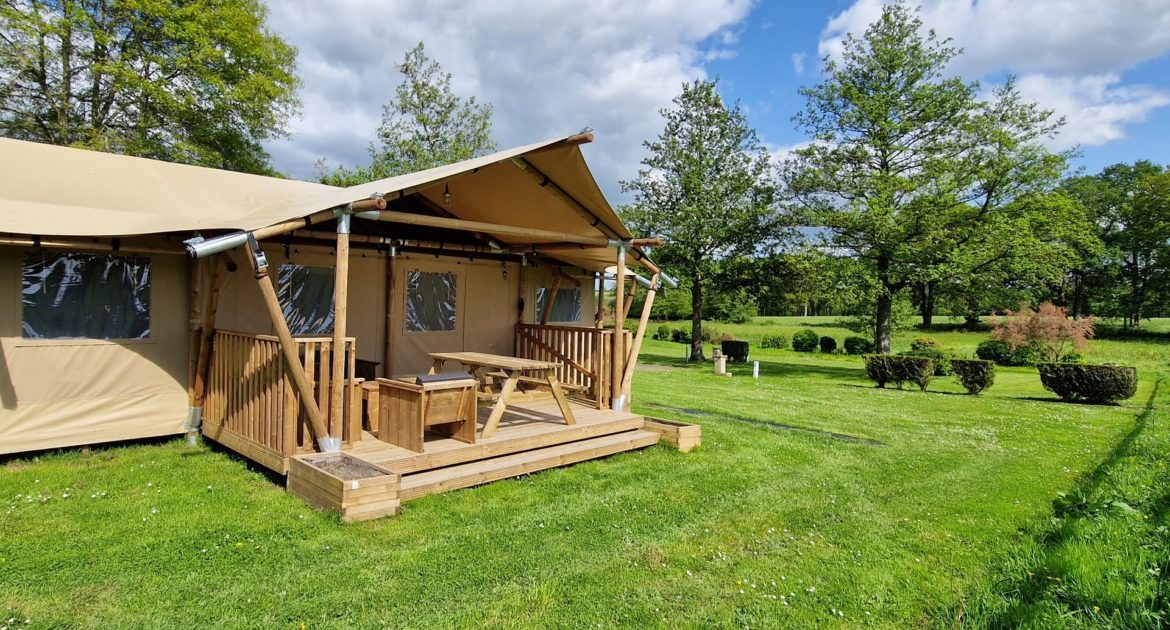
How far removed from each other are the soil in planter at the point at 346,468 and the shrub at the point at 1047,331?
1967 cm

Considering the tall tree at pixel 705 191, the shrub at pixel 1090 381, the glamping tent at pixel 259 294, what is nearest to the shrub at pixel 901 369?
the shrub at pixel 1090 381

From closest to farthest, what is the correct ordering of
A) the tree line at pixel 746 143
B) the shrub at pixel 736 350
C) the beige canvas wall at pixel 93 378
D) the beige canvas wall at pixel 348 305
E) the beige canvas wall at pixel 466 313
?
the beige canvas wall at pixel 93 378
the beige canvas wall at pixel 348 305
the beige canvas wall at pixel 466 313
the tree line at pixel 746 143
the shrub at pixel 736 350

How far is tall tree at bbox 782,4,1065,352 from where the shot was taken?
61.5ft

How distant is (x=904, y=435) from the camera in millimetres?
8828

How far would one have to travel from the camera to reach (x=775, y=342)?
1225 inches

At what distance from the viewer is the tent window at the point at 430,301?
8.90 metres

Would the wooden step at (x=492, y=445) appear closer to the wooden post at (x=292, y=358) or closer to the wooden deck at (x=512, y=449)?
the wooden deck at (x=512, y=449)

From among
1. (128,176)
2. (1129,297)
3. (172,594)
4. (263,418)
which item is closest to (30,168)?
(128,176)

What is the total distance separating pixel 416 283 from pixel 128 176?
3499 millimetres

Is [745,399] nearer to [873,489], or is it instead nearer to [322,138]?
[873,489]

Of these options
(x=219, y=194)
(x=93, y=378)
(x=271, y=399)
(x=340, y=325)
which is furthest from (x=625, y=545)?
(x=219, y=194)

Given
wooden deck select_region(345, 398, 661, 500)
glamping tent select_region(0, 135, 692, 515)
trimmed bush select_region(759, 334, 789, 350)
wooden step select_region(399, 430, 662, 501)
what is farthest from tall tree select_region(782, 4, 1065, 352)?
wooden step select_region(399, 430, 662, 501)

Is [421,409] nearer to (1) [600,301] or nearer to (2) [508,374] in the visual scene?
(2) [508,374]

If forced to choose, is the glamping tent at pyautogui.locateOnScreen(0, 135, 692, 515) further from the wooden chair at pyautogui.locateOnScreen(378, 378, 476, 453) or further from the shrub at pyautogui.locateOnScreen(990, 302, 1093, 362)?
the shrub at pyautogui.locateOnScreen(990, 302, 1093, 362)
